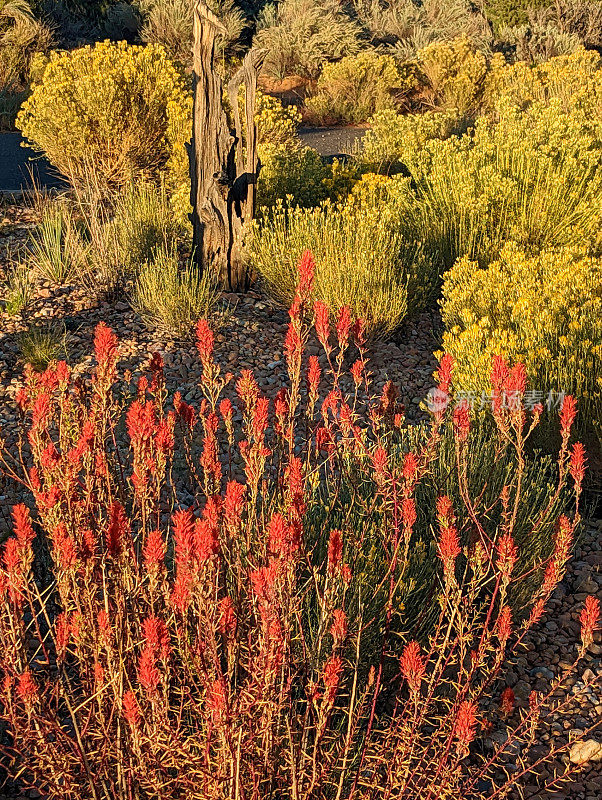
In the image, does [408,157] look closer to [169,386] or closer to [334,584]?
[169,386]

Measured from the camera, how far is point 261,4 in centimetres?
1933

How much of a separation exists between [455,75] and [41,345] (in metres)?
10.3

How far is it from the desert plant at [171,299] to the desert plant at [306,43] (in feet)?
34.9

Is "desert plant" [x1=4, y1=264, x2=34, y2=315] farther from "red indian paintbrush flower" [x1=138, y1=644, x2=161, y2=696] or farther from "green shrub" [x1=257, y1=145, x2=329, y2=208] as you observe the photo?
"red indian paintbrush flower" [x1=138, y1=644, x2=161, y2=696]

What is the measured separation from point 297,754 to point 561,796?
0.96 meters

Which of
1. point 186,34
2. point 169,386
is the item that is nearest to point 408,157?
point 169,386

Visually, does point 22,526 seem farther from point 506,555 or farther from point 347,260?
point 347,260

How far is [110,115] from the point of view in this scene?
8.25 meters

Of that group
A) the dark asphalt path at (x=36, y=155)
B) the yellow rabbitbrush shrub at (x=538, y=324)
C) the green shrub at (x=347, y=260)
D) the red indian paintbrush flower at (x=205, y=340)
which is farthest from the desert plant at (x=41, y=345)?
the dark asphalt path at (x=36, y=155)

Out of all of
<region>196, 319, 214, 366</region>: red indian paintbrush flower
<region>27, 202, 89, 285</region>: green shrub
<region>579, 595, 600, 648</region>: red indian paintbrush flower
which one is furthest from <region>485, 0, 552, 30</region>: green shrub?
<region>579, 595, 600, 648</region>: red indian paintbrush flower

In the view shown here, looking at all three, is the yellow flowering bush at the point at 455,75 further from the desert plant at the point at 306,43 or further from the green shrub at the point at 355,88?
the desert plant at the point at 306,43

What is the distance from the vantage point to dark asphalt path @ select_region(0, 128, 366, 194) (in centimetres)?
910

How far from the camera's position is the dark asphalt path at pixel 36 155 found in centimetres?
910

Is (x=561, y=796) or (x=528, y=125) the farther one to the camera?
(x=528, y=125)
